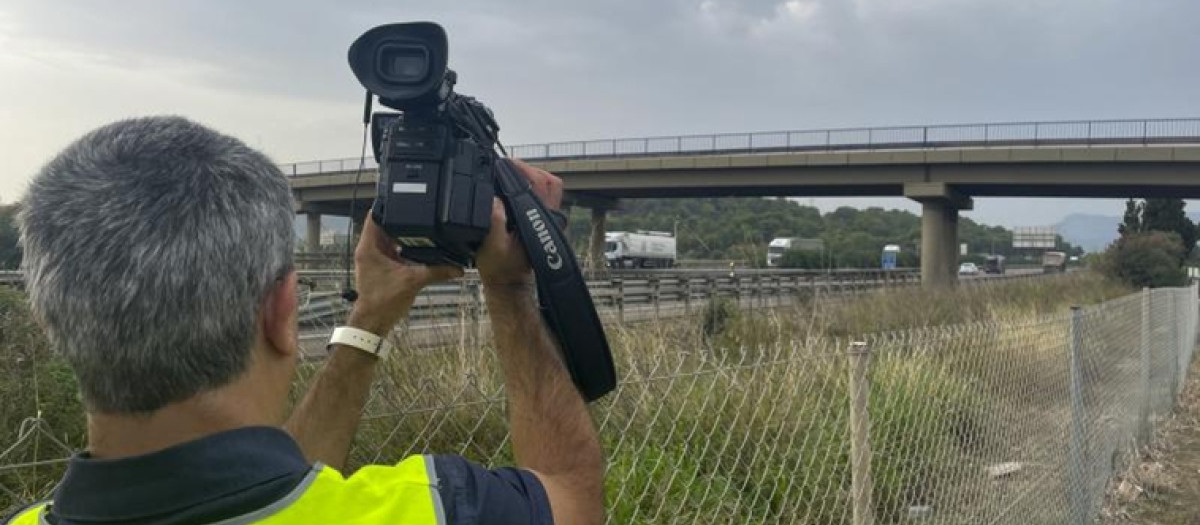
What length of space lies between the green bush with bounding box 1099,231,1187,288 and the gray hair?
1348 inches

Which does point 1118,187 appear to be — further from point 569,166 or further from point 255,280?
point 255,280

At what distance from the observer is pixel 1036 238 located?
105750 mm

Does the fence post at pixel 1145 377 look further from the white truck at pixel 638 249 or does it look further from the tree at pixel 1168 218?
the tree at pixel 1168 218

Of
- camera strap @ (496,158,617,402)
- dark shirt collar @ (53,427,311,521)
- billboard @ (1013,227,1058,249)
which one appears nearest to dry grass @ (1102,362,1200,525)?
camera strap @ (496,158,617,402)

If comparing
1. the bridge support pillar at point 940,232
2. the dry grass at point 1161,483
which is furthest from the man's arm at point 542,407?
the bridge support pillar at point 940,232

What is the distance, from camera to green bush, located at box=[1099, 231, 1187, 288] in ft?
102

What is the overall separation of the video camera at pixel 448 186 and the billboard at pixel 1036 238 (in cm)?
11447

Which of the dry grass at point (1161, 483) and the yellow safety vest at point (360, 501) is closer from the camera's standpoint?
the yellow safety vest at point (360, 501)

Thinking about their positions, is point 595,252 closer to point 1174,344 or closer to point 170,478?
point 170,478

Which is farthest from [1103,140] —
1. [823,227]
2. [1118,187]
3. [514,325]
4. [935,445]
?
[514,325]

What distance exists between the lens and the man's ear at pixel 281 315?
1.21 meters

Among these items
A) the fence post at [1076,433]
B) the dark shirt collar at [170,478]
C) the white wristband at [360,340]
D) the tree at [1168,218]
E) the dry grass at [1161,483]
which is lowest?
the dry grass at [1161,483]

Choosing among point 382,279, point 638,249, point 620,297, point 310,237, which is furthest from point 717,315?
point 638,249

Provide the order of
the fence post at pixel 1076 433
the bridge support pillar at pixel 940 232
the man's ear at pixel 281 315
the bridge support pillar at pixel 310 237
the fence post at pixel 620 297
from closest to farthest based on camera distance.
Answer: the man's ear at pixel 281 315
the bridge support pillar at pixel 310 237
the fence post at pixel 1076 433
the fence post at pixel 620 297
the bridge support pillar at pixel 940 232
